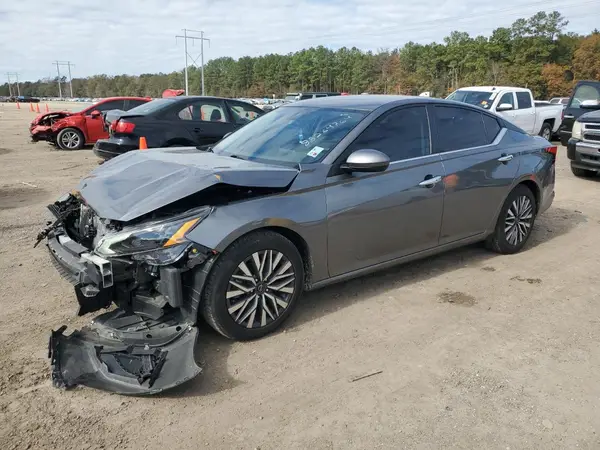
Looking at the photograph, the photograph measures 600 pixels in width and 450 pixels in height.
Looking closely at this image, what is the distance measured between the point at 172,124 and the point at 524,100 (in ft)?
35.5

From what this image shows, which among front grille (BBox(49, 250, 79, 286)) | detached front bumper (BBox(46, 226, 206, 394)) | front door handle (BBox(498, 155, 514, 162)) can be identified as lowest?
detached front bumper (BBox(46, 226, 206, 394))

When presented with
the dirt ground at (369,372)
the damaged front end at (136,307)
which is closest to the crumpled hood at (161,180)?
the damaged front end at (136,307)

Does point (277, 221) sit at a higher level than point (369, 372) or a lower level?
higher

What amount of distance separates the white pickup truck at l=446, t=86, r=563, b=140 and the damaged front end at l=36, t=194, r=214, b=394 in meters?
11.4

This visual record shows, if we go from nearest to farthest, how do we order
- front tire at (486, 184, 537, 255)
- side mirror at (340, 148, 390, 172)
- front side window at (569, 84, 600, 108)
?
side mirror at (340, 148, 390, 172)
front tire at (486, 184, 537, 255)
front side window at (569, 84, 600, 108)

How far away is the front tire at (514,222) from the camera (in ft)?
17.5

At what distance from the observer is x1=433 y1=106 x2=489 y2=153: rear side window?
471 cm

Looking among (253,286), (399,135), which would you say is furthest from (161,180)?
(399,135)

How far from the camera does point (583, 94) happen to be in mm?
13742

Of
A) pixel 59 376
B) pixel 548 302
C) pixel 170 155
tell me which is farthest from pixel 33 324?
pixel 548 302

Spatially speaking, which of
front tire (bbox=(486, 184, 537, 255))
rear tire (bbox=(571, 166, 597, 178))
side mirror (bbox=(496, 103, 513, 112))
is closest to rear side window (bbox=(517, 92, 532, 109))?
side mirror (bbox=(496, 103, 513, 112))

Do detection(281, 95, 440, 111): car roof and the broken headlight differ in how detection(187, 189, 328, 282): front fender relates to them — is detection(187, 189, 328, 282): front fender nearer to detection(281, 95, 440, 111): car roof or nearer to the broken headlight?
the broken headlight

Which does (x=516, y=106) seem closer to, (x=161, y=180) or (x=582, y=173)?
(x=582, y=173)

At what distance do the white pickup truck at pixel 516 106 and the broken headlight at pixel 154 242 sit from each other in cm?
1134
